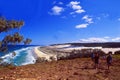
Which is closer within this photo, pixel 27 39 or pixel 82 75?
pixel 82 75

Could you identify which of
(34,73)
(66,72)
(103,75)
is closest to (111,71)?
(103,75)

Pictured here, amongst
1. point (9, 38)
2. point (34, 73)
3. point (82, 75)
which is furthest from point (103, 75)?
point (9, 38)

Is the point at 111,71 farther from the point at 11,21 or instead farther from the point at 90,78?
the point at 11,21

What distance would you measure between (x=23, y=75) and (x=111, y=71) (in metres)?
7.99

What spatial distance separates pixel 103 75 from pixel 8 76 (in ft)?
25.2

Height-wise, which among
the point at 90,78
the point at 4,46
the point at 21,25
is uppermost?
the point at 21,25

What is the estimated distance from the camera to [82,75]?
23094mm

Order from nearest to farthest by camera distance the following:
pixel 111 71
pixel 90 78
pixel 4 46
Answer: pixel 90 78 → pixel 111 71 → pixel 4 46

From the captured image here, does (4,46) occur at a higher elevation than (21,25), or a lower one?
lower

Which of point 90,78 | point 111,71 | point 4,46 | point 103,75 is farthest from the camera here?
point 4,46

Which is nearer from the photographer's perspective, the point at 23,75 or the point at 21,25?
the point at 23,75

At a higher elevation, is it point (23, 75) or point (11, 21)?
point (11, 21)

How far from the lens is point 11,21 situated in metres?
26.3

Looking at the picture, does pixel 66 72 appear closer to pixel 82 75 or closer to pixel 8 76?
pixel 82 75
